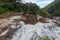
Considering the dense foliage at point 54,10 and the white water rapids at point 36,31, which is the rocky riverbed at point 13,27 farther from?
the dense foliage at point 54,10

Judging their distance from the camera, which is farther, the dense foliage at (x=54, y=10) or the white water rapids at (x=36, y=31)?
the dense foliage at (x=54, y=10)

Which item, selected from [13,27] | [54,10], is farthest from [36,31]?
[54,10]

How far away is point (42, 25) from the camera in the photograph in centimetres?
1066

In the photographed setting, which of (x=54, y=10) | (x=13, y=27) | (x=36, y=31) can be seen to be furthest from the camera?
(x=54, y=10)

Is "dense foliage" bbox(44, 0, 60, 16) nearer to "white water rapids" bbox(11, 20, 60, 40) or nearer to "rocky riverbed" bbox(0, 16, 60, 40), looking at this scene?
"rocky riverbed" bbox(0, 16, 60, 40)

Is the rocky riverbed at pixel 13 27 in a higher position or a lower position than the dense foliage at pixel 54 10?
higher

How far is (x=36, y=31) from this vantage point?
9.68 meters

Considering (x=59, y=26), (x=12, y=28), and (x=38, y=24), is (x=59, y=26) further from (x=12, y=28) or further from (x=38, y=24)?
(x=12, y=28)

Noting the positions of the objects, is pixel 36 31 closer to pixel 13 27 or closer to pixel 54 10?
pixel 13 27

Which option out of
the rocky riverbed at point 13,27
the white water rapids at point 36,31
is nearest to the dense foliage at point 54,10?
the rocky riverbed at point 13,27

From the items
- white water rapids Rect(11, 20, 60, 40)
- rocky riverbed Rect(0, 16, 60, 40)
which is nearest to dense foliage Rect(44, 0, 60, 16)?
rocky riverbed Rect(0, 16, 60, 40)

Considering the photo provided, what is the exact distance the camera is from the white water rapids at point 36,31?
9273 mm

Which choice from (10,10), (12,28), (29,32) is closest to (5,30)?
(12,28)

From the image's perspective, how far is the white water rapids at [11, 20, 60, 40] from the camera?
927 centimetres
